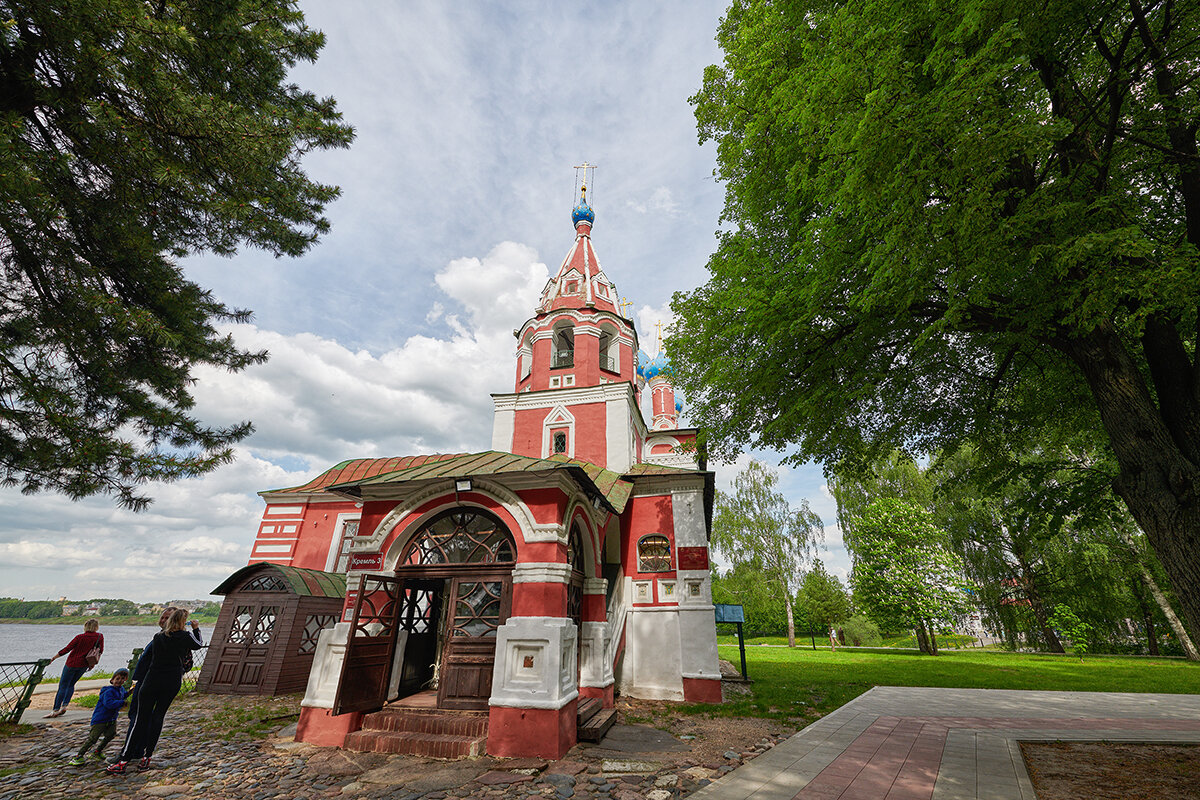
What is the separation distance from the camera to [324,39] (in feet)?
21.1

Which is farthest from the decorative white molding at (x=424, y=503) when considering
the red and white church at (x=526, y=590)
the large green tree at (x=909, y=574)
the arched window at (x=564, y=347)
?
the large green tree at (x=909, y=574)

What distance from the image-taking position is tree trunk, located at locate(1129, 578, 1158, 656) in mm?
21906

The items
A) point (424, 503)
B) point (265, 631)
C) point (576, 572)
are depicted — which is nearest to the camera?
point (424, 503)

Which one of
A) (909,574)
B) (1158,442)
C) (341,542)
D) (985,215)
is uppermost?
(985,215)

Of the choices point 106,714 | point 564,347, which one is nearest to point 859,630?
point 564,347

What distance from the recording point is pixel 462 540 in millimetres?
7965

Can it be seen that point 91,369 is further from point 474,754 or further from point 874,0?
point 874,0

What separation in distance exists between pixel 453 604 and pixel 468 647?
682 millimetres

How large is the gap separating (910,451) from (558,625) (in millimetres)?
6982

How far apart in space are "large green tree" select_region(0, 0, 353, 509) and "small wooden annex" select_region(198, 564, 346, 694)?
7265 millimetres

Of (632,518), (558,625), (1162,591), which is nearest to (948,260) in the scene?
(558,625)

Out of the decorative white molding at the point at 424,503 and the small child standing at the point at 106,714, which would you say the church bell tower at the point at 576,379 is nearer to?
the decorative white molding at the point at 424,503

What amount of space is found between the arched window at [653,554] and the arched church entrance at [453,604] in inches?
193

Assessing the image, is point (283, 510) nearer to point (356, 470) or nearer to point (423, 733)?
point (356, 470)
